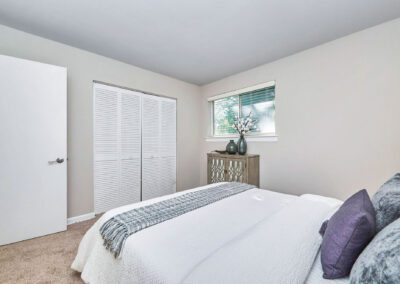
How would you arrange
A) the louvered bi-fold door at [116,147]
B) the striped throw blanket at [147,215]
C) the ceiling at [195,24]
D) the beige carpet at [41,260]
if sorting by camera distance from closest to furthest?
the striped throw blanket at [147,215] < the beige carpet at [41,260] < the ceiling at [195,24] < the louvered bi-fold door at [116,147]

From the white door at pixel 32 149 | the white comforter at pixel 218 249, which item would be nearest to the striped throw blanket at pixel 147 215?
the white comforter at pixel 218 249

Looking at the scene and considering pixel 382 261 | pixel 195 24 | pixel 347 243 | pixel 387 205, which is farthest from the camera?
pixel 195 24

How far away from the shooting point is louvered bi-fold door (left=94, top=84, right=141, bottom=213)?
9.20 feet

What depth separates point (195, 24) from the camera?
2.04 metres

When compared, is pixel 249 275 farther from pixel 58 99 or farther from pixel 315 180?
pixel 58 99

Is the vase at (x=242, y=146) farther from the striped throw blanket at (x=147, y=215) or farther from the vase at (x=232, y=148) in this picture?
the striped throw blanket at (x=147, y=215)

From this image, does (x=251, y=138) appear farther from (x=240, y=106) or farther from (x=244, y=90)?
(x=244, y=90)

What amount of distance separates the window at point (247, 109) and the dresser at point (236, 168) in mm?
572

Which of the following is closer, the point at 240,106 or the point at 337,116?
the point at 337,116

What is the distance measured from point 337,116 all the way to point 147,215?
2.42m

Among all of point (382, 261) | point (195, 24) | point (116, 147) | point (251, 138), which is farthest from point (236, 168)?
point (382, 261)

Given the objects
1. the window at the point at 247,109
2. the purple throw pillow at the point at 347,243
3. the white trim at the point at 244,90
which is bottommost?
the purple throw pillow at the point at 347,243

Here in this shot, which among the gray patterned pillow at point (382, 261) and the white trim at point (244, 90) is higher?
the white trim at point (244, 90)

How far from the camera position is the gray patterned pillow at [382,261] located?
0.57m
